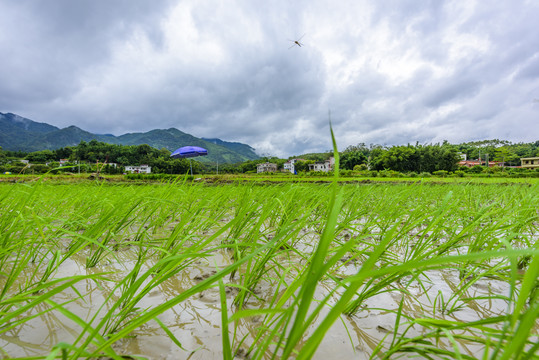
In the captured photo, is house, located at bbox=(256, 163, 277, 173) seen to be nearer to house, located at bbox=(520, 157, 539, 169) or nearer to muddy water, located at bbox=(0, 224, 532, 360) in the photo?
house, located at bbox=(520, 157, 539, 169)

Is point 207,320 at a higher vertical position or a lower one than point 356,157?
lower

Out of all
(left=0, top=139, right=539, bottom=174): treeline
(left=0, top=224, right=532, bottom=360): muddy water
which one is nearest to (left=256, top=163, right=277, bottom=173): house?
(left=0, top=139, right=539, bottom=174): treeline

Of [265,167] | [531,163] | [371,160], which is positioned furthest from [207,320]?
[265,167]

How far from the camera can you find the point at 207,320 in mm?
833

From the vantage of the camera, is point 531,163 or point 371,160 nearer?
point 531,163

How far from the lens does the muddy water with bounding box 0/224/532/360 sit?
2.25 ft

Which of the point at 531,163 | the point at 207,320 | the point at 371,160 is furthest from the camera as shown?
the point at 371,160

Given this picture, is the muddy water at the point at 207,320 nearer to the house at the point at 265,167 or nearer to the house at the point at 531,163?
the house at the point at 531,163

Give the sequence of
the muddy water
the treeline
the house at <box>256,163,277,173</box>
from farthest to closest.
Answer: the house at <box>256,163,277,173</box>
the treeline
the muddy water

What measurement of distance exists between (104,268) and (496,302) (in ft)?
5.94

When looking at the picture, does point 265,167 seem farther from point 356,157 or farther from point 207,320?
point 207,320

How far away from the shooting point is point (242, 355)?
2.20 ft

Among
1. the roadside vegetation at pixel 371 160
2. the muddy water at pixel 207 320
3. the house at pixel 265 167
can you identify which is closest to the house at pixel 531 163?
the roadside vegetation at pixel 371 160

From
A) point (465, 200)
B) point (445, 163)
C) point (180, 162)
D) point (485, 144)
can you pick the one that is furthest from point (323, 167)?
point (465, 200)
